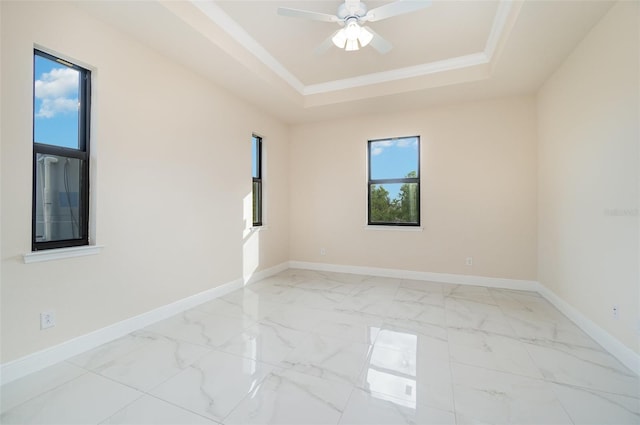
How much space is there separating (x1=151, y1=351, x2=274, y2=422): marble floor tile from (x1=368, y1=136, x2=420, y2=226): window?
10.5 ft

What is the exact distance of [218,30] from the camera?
8.73ft

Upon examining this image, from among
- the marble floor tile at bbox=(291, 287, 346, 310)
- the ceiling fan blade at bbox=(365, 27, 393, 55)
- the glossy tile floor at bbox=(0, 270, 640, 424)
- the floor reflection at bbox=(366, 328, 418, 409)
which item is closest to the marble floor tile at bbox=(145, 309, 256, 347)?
the glossy tile floor at bbox=(0, 270, 640, 424)

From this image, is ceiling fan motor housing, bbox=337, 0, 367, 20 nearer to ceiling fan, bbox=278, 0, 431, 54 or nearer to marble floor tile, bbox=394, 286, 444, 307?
ceiling fan, bbox=278, 0, 431, 54

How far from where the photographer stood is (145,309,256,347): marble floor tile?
238 centimetres

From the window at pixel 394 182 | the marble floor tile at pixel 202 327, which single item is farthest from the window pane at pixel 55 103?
the window at pixel 394 182

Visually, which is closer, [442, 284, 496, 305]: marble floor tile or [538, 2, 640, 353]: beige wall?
[538, 2, 640, 353]: beige wall

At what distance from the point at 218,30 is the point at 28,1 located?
131cm

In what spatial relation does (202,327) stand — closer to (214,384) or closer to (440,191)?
(214,384)

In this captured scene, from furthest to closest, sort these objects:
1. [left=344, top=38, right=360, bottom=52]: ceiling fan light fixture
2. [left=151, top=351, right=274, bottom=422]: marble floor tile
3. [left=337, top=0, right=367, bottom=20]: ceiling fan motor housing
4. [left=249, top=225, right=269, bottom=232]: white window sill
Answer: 1. [left=249, top=225, right=269, bottom=232]: white window sill
2. [left=344, top=38, right=360, bottom=52]: ceiling fan light fixture
3. [left=337, top=0, right=367, bottom=20]: ceiling fan motor housing
4. [left=151, top=351, right=274, bottom=422]: marble floor tile

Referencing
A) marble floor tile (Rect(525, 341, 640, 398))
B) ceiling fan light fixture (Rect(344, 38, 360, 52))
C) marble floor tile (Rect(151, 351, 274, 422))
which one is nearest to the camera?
marble floor tile (Rect(151, 351, 274, 422))

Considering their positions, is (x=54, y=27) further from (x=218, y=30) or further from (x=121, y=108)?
(x=218, y=30)

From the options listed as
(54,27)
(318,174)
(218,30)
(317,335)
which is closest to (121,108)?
(54,27)

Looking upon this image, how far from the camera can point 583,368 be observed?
1.94m

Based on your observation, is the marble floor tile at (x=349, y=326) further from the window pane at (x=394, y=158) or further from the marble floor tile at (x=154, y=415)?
the window pane at (x=394, y=158)
